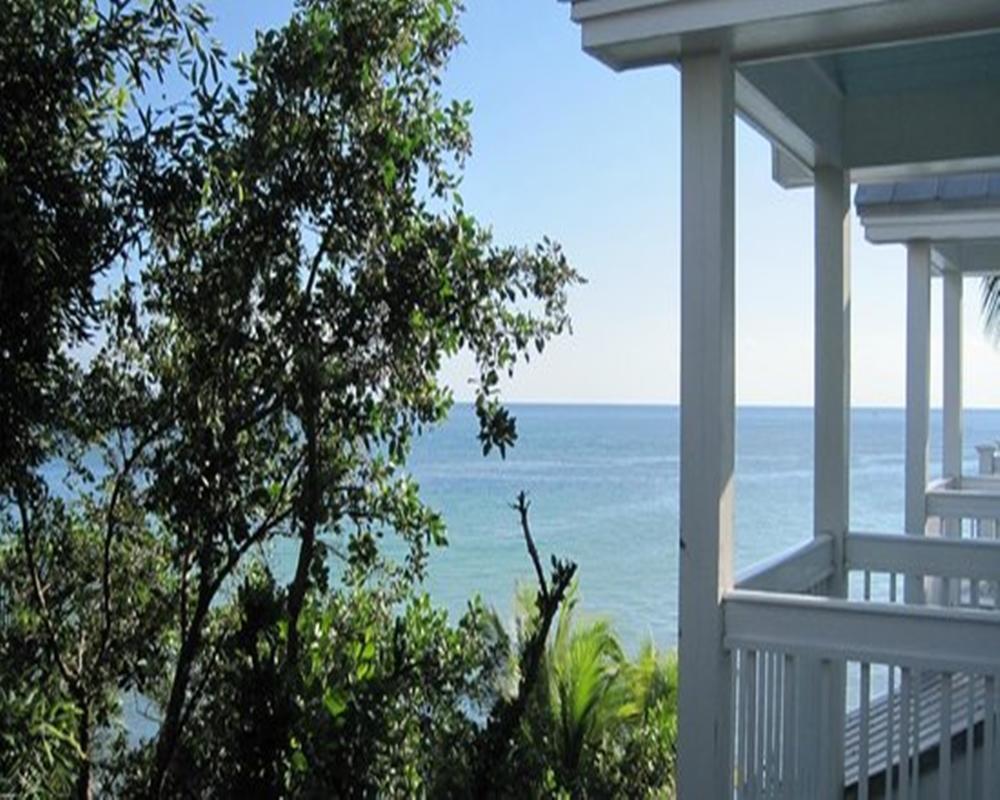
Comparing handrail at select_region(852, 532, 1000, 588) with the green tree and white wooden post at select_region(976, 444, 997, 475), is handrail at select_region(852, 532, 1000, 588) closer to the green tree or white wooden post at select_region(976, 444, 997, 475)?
the green tree

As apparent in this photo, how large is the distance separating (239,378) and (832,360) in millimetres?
2210

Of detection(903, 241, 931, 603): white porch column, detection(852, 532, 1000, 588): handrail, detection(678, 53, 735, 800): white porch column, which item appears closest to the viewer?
detection(678, 53, 735, 800): white porch column

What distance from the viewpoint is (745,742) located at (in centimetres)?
305

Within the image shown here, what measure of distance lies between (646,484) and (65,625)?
42334 mm

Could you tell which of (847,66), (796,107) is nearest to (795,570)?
(796,107)

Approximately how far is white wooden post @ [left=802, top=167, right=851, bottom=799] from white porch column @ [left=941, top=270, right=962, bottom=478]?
393 cm

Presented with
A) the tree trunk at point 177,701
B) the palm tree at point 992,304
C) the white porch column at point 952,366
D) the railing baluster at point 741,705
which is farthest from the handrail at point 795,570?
the palm tree at point 992,304

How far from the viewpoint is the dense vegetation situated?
3.04 metres

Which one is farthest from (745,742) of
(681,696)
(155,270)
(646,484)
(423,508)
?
(646,484)

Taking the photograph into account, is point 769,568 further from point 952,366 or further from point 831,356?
point 952,366

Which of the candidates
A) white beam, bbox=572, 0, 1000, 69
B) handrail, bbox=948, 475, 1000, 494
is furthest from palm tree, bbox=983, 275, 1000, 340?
white beam, bbox=572, 0, 1000, 69

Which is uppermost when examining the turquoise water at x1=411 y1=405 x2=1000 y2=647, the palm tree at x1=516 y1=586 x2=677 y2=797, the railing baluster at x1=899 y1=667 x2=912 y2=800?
the railing baluster at x1=899 y1=667 x2=912 y2=800

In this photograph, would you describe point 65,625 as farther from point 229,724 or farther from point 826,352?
point 826,352

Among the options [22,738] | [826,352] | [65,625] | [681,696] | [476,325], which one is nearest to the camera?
[22,738]
